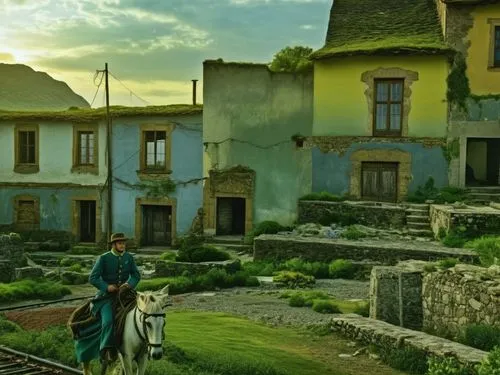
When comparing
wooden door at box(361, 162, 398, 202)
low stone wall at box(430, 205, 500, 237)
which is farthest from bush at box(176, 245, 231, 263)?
wooden door at box(361, 162, 398, 202)

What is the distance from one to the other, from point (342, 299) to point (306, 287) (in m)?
1.91

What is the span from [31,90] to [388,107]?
298ft

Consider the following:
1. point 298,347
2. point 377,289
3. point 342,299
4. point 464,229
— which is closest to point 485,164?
point 464,229

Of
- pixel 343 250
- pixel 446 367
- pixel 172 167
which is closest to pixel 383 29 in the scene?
pixel 172 167

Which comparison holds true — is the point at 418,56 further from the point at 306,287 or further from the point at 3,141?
the point at 3,141

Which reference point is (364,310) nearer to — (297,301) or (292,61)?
(297,301)

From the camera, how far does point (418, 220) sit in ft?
77.4

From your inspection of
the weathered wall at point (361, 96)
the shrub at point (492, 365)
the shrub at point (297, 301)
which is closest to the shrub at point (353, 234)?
the weathered wall at point (361, 96)

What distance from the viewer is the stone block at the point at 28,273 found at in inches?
832

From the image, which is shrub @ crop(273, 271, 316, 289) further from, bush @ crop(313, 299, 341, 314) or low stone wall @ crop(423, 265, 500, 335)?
low stone wall @ crop(423, 265, 500, 335)

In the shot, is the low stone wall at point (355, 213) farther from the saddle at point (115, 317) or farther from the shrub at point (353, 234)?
the saddle at point (115, 317)

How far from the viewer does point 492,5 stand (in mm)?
25484

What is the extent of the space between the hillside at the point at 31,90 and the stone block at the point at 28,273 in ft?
265

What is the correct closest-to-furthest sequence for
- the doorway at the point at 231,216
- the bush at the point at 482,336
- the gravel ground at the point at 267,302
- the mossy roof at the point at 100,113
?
the bush at the point at 482,336 < the gravel ground at the point at 267,302 < the doorway at the point at 231,216 < the mossy roof at the point at 100,113
